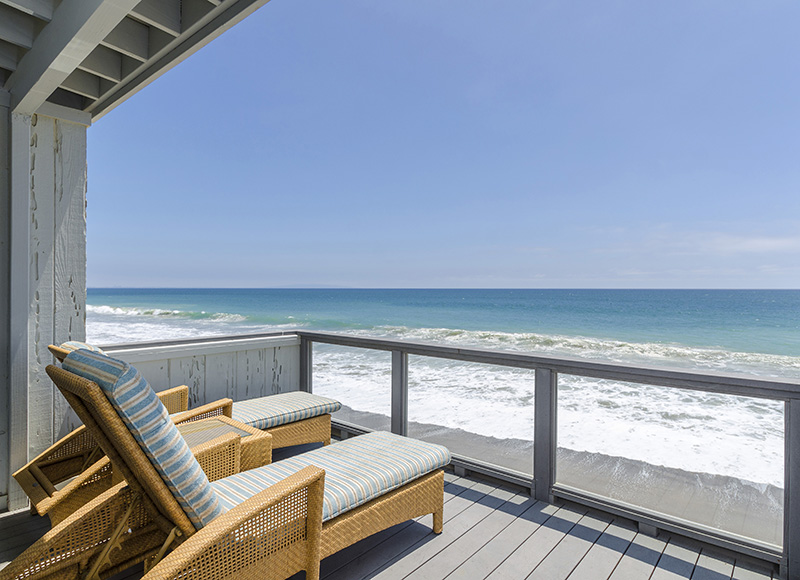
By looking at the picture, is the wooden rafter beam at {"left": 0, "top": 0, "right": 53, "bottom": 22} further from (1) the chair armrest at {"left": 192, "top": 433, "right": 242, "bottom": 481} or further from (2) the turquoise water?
(2) the turquoise water

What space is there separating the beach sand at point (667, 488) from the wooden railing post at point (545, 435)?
8 cm

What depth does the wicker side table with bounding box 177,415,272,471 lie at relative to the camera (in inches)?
85.6

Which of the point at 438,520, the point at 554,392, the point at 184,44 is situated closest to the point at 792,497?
the point at 554,392

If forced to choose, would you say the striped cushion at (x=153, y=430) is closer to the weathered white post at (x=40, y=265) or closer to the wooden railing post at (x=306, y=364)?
the weathered white post at (x=40, y=265)

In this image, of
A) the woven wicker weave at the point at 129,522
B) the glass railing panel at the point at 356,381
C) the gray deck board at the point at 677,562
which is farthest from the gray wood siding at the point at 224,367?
the gray deck board at the point at 677,562

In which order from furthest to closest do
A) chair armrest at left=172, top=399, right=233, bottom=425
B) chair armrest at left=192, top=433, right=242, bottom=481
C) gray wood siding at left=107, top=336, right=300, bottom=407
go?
gray wood siding at left=107, top=336, right=300, bottom=407 → chair armrest at left=172, top=399, right=233, bottom=425 → chair armrest at left=192, top=433, right=242, bottom=481

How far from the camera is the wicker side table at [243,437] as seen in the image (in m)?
2.17

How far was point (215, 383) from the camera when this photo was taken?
3426mm

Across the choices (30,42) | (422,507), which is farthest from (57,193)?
(422,507)

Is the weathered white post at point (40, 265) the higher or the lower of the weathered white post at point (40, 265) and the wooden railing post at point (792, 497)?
the higher

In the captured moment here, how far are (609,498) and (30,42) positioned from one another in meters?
3.61

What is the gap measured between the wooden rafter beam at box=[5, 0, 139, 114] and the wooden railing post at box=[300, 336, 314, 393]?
247 cm

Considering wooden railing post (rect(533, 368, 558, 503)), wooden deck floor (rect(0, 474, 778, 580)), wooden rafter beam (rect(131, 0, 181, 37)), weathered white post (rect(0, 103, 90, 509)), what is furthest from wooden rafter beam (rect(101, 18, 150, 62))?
wooden railing post (rect(533, 368, 558, 503))

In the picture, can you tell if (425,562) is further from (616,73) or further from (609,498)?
(616,73)
